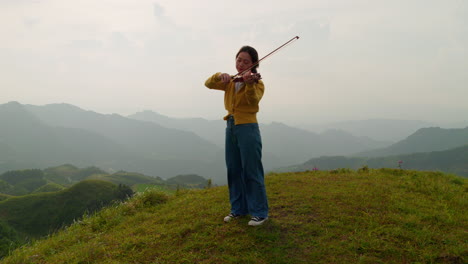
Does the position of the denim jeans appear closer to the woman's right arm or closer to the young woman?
the young woman

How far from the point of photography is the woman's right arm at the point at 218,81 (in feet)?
15.3

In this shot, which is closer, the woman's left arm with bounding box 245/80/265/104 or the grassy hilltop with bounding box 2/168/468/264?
the grassy hilltop with bounding box 2/168/468/264

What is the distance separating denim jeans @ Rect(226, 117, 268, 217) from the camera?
4.71 meters

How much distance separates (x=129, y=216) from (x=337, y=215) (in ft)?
15.5

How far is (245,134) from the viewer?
15.5 ft

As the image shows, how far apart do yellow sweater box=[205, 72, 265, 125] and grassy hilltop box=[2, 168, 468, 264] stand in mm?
1888

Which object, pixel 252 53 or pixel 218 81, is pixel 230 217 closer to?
pixel 218 81

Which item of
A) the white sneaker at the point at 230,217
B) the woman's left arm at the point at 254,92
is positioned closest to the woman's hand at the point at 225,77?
the woman's left arm at the point at 254,92

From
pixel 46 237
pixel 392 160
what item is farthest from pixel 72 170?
pixel 392 160

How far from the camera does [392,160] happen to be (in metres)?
180

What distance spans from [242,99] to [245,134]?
1.94 feet

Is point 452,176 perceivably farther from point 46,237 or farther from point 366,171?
point 46,237

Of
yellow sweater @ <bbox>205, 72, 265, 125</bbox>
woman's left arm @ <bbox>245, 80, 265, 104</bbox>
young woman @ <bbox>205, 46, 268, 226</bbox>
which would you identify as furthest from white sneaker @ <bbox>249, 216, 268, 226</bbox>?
woman's left arm @ <bbox>245, 80, 265, 104</bbox>

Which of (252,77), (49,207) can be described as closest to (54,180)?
(49,207)
